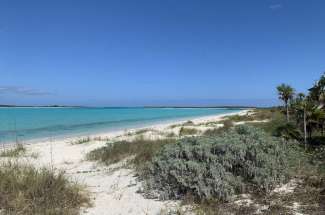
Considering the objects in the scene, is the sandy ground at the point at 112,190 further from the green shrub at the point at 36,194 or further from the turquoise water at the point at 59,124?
the turquoise water at the point at 59,124

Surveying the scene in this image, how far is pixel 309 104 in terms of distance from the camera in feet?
35.5

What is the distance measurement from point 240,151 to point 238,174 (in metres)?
0.43

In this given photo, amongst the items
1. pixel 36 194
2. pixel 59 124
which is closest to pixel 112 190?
pixel 36 194

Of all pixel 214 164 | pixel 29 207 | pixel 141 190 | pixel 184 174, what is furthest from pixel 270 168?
pixel 29 207

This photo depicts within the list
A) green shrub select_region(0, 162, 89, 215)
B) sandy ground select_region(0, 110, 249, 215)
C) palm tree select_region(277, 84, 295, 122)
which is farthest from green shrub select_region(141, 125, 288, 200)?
palm tree select_region(277, 84, 295, 122)

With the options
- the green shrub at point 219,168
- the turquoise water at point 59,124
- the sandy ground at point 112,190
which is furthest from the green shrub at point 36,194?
the turquoise water at point 59,124

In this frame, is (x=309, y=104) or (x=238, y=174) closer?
(x=238, y=174)

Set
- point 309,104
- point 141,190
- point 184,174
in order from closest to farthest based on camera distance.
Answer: point 184,174
point 141,190
point 309,104

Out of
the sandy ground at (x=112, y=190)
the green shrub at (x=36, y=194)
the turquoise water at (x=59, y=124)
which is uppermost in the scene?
the green shrub at (x=36, y=194)

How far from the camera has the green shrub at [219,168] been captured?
526 centimetres

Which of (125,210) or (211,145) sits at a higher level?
(211,145)

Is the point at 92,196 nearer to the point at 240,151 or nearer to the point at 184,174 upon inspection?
the point at 184,174

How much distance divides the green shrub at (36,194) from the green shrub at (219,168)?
4.68 ft

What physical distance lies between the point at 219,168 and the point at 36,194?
9.71 ft
